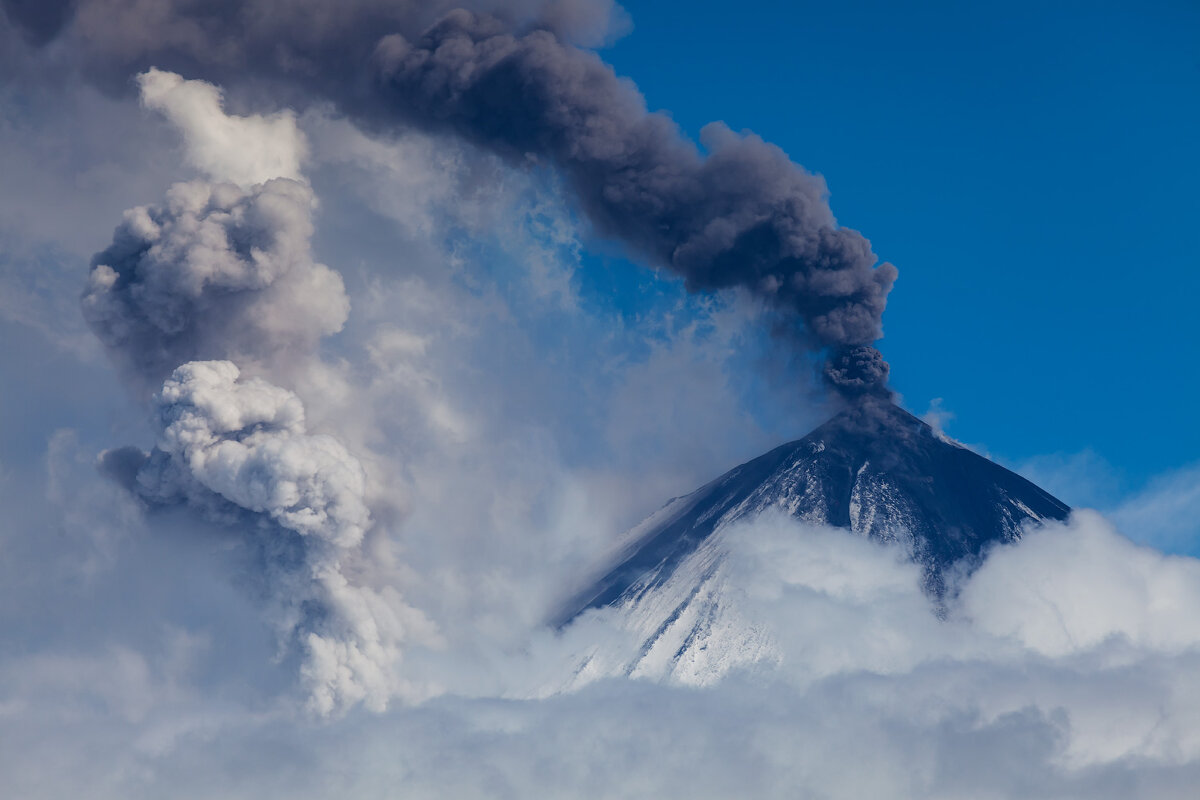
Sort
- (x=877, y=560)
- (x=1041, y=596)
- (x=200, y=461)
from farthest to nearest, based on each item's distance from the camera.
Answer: (x=1041, y=596)
(x=877, y=560)
(x=200, y=461)

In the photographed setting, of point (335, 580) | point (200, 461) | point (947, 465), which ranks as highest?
point (947, 465)

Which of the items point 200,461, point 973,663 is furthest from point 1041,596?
point 200,461

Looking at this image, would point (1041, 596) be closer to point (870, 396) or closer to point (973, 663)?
point (973, 663)

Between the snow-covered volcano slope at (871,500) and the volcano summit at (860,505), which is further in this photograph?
the snow-covered volcano slope at (871,500)

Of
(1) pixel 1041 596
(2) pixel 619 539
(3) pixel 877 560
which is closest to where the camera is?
(3) pixel 877 560

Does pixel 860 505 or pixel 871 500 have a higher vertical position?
pixel 871 500

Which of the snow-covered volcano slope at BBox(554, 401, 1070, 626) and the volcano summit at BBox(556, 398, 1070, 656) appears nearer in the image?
the volcano summit at BBox(556, 398, 1070, 656)

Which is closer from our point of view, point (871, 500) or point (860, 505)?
point (860, 505)

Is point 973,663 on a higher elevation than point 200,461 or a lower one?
higher
